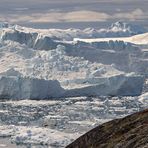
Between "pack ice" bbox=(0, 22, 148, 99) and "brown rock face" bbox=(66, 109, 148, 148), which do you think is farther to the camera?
"pack ice" bbox=(0, 22, 148, 99)

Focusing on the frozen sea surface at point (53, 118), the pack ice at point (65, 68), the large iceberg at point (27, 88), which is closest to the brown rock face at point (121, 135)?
the frozen sea surface at point (53, 118)

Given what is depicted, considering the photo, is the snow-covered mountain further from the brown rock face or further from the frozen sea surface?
the brown rock face

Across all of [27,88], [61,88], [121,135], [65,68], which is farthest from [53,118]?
[65,68]

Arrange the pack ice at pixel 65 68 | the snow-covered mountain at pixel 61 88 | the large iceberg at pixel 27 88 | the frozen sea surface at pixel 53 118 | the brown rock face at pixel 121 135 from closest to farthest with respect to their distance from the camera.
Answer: the brown rock face at pixel 121 135
the frozen sea surface at pixel 53 118
the snow-covered mountain at pixel 61 88
the large iceberg at pixel 27 88
the pack ice at pixel 65 68

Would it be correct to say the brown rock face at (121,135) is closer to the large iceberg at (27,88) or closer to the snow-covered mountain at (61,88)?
the snow-covered mountain at (61,88)

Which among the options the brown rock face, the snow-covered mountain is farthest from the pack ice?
the brown rock face

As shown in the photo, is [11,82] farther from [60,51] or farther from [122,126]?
[122,126]
